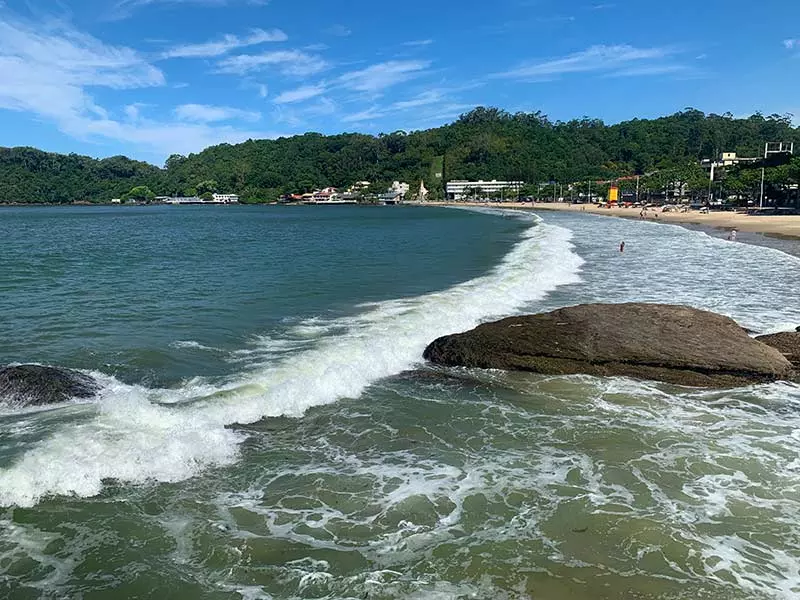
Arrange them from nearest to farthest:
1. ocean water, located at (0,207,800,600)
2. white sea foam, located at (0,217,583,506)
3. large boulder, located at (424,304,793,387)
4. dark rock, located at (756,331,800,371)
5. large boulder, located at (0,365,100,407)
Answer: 1. ocean water, located at (0,207,800,600)
2. white sea foam, located at (0,217,583,506)
3. large boulder, located at (0,365,100,407)
4. large boulder, located at (424,304,793,387)
5. dark rock, located at (756,331,800,371)

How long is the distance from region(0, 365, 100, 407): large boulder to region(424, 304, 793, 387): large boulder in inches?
289

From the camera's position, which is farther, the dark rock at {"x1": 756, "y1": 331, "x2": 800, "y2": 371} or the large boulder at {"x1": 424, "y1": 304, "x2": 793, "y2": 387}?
the dark rock at {"x1": 756, "y1": 331, "x2": 800, "y2": 371}

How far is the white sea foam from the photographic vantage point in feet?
27.1

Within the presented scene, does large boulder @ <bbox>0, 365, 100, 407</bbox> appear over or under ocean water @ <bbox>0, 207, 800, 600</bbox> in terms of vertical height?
over

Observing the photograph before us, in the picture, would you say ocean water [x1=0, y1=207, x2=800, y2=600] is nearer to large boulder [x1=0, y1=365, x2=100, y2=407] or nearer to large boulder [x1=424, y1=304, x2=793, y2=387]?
large boulder [x1=0, y1=365, x2=100, y2=407]

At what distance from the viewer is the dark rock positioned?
42.9 feet

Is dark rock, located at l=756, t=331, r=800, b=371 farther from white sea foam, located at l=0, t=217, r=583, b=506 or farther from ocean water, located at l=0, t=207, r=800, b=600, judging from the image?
white sea foam, located at l=0, t=217, r=583, b=506

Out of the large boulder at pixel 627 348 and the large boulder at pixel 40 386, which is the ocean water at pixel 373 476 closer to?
the large boulder at pixel 40 386

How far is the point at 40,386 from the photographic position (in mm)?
11156

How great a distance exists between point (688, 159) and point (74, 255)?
190 meters

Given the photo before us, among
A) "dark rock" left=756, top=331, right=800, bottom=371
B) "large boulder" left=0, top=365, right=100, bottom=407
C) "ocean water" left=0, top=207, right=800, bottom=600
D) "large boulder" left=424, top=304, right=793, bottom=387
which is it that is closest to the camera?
"ocean water" left=0, top=207, right=800, bottom=600

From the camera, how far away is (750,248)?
40.5 meters

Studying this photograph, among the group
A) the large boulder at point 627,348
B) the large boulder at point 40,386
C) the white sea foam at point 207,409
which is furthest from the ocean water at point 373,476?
the large boulder at point 627,348

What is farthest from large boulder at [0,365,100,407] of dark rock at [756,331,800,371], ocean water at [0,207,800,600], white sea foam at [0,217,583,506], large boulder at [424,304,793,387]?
dark rock at [756,331,800,371]
